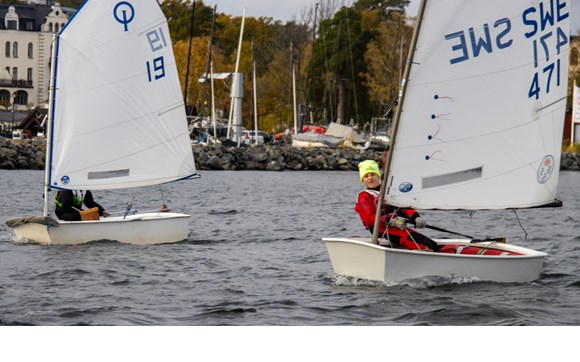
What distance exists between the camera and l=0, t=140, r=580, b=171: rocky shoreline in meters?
35.5

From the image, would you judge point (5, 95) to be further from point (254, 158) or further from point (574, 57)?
point (254, 158)

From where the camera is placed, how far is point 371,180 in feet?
33.9

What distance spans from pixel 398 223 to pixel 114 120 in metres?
6.00

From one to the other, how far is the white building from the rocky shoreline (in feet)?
67.9

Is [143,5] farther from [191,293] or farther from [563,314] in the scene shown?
[563,314]

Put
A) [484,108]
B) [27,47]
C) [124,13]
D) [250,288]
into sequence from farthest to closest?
[124,13] < [27,47] < [250,288] < [484,108]

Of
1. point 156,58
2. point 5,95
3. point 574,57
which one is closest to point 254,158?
point 574,57

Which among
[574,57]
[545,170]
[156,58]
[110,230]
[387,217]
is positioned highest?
[574,57]

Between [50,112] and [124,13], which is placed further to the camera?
[124,13]

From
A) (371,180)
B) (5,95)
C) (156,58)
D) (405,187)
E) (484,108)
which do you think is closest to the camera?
(405,187)

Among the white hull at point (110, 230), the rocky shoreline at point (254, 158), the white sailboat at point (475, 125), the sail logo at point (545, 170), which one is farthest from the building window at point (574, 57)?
the white sailboat at point (475, 125)

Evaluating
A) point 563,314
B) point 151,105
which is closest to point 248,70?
point 151,105

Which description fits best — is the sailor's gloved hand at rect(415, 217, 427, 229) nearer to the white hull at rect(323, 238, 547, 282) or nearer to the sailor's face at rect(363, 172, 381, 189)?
the white hull at rect(323, 238, 547, 282)
